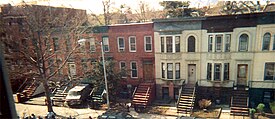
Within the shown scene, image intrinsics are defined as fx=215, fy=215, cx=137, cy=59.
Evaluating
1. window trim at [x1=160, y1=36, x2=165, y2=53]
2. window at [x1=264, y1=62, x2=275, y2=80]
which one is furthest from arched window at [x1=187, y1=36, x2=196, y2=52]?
window at [x1=264, y1=62, x2=275, y2=80]

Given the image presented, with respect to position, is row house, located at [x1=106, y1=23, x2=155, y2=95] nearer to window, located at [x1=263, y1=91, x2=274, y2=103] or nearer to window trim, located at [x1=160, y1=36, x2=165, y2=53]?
window trim, located at [x1=160, y1=36, x2=165, y2=53]

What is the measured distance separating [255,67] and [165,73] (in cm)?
339

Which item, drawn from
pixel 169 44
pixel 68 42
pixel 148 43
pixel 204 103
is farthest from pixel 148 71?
pixel 68 42

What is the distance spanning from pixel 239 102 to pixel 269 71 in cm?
153

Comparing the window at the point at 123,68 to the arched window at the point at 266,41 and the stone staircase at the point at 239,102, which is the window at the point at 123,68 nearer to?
the stone staircase at the point at 239,102

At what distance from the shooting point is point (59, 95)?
32.4 feet

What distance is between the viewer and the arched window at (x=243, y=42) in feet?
25.7

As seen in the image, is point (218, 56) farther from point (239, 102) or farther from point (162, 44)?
point (162, 44)

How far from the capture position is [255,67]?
25.8 feet

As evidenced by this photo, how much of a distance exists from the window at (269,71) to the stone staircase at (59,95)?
8.20m

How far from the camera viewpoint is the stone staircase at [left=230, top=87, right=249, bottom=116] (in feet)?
24.4

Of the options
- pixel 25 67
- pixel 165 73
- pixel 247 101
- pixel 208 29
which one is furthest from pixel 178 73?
pixel 25 67

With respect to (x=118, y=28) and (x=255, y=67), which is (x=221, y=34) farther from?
(x=118, y=28)

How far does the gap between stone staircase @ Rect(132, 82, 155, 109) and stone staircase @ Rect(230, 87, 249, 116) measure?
3084 millimetres
